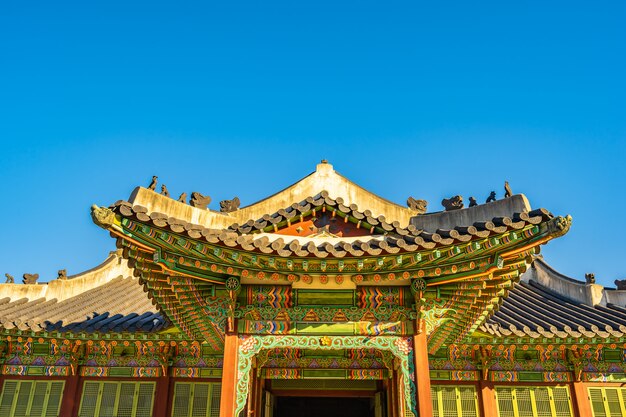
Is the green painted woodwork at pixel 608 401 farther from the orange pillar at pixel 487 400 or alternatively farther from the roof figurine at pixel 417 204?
the roof figurine at pixel 417 204

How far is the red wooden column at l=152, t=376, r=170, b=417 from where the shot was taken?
34.9 ft

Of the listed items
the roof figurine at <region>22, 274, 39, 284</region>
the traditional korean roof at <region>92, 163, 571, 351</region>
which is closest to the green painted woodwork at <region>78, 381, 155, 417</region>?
the traditional korean roof at <region>92, 163, 571, 351</region>

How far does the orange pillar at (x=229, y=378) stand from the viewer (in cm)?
677

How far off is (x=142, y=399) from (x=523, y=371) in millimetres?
8001

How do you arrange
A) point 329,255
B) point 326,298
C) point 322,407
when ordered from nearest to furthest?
point 329,255
point 326,298
point 322,407

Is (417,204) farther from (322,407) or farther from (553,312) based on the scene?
(322,407)

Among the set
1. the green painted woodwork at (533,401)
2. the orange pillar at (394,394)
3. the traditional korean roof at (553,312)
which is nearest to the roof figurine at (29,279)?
the orange pillar at (394,394)

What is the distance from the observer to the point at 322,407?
556 inches

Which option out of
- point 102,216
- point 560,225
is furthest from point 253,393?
point 560,225

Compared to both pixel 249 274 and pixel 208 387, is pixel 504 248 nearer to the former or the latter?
pixel 249 274

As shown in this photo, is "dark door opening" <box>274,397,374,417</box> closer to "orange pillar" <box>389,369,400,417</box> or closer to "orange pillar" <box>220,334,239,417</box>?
"orange pillar" <box>389,369,400,417</box>

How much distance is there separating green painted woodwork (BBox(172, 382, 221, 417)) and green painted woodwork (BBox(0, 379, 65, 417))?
8.12 feet

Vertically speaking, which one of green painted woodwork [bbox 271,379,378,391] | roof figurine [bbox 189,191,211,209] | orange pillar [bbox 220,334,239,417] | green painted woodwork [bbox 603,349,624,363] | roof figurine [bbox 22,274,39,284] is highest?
roof figurine [bbox 189,191,211,209]

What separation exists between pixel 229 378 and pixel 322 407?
7.93 m
